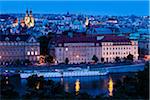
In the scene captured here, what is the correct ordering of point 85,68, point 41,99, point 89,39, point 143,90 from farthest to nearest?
point 89,39
point 85,68
point 143,90
point 41,99

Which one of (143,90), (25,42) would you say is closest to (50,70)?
(25,42)

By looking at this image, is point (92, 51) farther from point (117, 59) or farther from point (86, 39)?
point (117, 59)

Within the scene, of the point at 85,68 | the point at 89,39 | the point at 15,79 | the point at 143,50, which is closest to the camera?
the point at 15,79

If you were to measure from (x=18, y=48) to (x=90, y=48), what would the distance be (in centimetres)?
183

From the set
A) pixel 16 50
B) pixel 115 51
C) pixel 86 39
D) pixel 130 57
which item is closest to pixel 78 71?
pixel 16 50

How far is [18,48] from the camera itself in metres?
16.7

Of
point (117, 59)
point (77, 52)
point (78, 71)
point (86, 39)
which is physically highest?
point (86, 39)

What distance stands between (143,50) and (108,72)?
5264 mm

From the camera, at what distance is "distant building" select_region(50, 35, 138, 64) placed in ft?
56.6

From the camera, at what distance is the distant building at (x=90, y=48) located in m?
17.2

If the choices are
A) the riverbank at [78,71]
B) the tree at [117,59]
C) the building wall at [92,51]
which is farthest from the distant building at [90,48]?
the riverbank at [78,71]

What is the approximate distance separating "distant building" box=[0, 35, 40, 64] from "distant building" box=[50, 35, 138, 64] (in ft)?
1.74

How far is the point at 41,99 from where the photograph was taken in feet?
17.2

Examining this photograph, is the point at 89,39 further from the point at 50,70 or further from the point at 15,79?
the point at 15,79
